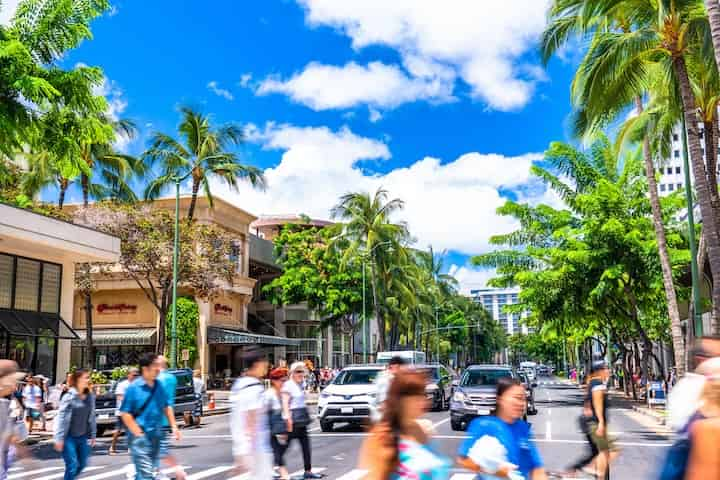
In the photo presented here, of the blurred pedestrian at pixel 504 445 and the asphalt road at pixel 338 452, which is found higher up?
the blurred pedestrian at pixel 504 445

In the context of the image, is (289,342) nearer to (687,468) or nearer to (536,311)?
(536,311)

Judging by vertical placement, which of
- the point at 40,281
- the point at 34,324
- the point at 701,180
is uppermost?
the point at 701,180

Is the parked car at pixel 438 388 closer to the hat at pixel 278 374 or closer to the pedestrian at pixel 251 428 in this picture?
the hat at pixel 278 374

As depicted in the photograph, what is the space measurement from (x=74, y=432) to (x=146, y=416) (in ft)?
5.08

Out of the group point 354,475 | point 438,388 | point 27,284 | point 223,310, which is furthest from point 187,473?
point 223,310

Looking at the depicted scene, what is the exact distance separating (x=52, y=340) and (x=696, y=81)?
24.3 meters

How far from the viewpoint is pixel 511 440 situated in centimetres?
497

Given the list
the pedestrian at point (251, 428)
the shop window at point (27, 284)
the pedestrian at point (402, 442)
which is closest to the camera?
the pedestrian at point (402, 442)

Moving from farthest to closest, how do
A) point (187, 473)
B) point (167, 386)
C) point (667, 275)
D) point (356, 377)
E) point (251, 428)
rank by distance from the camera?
point (667, 275) < point (356, 377) < point (187, 473) < point (167, 386) < point (251, 428)

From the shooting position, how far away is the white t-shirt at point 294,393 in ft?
37.6

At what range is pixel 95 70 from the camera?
17016mm

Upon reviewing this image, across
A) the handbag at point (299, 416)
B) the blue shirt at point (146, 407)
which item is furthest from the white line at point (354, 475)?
the blue shirt at point (146, 407)

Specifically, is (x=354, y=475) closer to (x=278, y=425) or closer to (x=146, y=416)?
(x=278, y=425)

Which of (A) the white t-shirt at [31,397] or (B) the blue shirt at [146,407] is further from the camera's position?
(A) the white t-shirt at [31,397]
